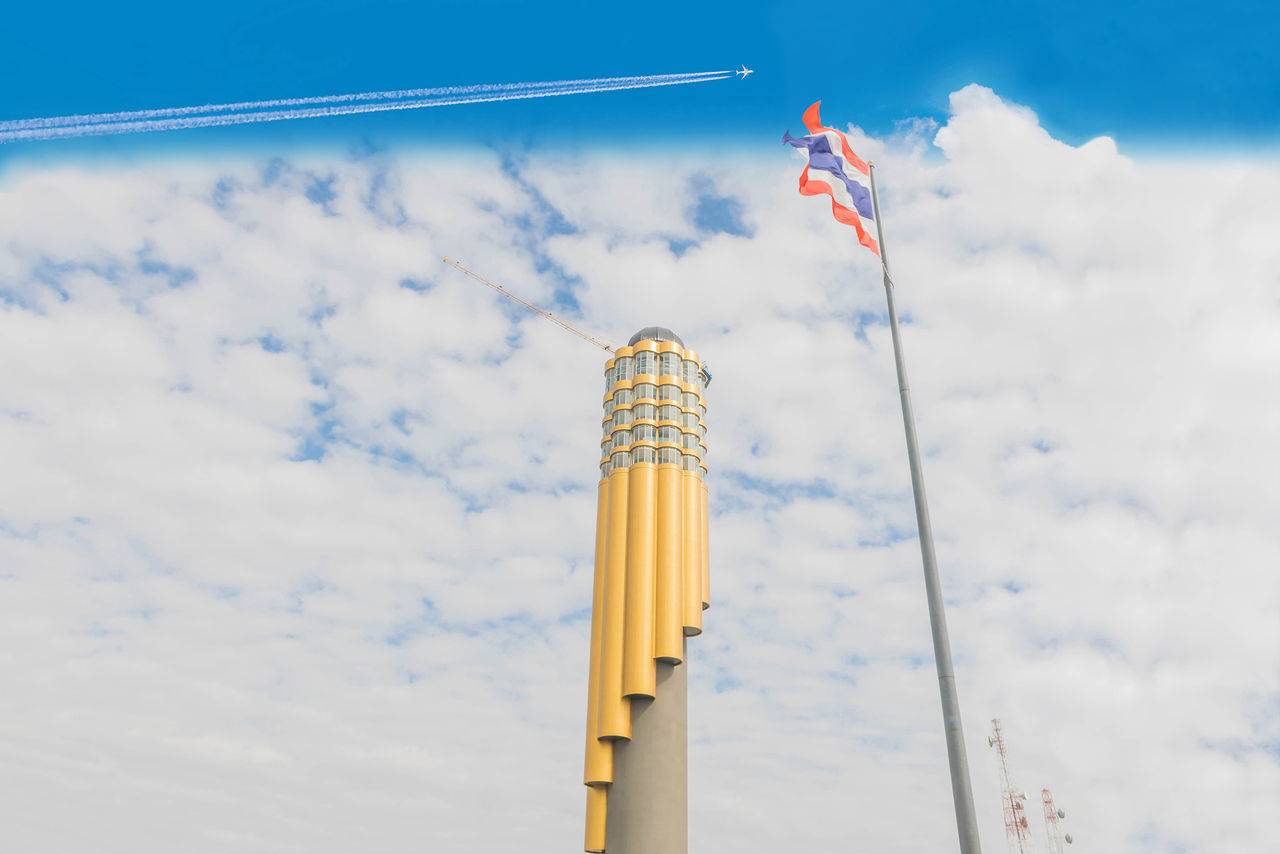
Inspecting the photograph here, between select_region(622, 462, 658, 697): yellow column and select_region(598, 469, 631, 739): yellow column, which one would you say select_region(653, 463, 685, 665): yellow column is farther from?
select_region(598, 469, 631, 739): yellow column

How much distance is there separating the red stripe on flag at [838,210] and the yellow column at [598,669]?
34.7m

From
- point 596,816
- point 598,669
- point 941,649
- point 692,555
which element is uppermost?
point 692,555

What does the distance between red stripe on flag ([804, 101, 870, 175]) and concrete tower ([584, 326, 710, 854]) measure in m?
32.5

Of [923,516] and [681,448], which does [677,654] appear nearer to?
[681,448]

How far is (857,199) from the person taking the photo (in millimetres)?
38281

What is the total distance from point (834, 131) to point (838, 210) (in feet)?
12.2

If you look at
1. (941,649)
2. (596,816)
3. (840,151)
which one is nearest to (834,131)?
(840,151)

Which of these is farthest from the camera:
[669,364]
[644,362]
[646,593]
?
[669,364]

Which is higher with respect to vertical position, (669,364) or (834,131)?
(669,364)

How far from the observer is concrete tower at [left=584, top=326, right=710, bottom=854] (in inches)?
2322

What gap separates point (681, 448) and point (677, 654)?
52.3 ft

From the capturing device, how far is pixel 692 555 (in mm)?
66438

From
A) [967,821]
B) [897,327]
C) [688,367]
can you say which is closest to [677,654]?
[688,367]

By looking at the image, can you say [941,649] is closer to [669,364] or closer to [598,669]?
[598,669]
